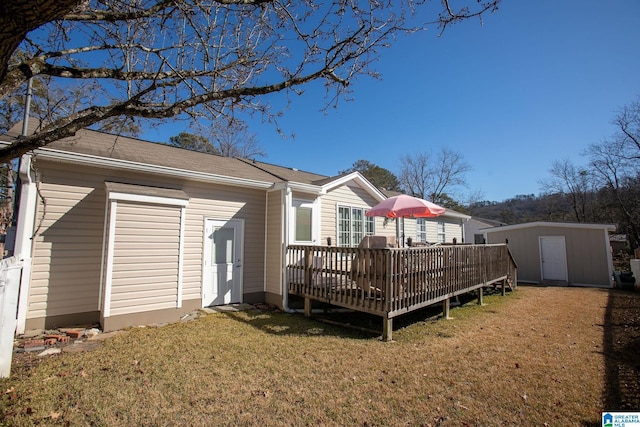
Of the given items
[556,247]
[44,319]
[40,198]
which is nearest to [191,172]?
[40,198]

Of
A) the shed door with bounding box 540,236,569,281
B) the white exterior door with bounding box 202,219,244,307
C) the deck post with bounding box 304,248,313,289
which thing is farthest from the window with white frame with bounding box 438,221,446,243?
the white exterior door with bounding box 202,219,244,307

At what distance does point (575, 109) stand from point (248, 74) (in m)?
11.2

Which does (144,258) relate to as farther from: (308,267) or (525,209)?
(525,209)

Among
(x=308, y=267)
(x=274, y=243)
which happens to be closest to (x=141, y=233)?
(x=274, y=243)

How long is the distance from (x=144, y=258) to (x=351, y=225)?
6.51 metres

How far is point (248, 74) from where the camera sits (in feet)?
14.8

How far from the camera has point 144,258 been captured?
6105 millimetres

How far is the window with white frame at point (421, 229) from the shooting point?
1552 cm

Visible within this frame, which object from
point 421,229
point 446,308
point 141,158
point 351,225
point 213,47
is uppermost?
point 213,47

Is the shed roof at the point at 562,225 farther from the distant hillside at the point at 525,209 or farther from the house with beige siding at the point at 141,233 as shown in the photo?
the distant hillside at the point at 525,209

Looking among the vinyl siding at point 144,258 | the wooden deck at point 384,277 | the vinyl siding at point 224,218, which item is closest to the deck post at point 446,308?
the wooden deck at point 384,277

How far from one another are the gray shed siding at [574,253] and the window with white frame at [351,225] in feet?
31.3

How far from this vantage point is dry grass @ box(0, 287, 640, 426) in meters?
2.99

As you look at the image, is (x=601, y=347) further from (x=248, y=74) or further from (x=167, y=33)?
(x=167, y=33)
